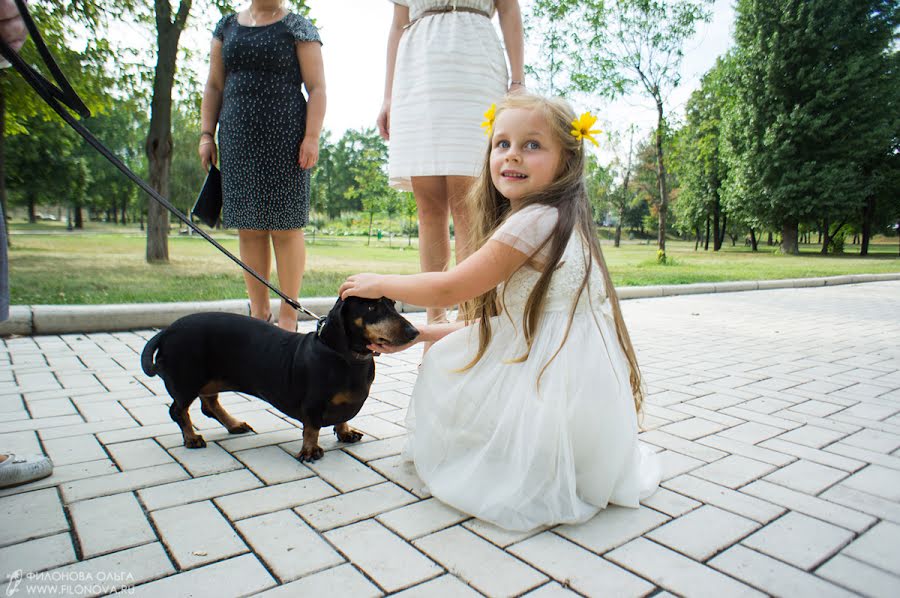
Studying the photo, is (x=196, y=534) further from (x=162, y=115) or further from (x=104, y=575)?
(x=162, y=115)

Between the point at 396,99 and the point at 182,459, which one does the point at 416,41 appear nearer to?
the point at 396,99

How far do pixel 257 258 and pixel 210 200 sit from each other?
51 cm

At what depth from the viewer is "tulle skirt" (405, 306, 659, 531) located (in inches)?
74.3

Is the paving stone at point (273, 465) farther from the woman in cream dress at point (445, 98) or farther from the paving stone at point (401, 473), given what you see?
the woman in cream dress at point (445, 98)

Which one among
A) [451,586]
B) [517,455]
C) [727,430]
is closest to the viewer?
[451,586]

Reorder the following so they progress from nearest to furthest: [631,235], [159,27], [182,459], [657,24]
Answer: [182,459] → [159,27] → [657,24] → [631,235]

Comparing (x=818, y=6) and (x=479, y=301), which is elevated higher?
(x=818, y=6)

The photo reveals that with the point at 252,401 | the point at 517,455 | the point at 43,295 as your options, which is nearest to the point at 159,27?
the point at 43,295

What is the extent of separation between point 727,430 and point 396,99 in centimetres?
263

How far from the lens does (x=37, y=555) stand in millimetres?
1592

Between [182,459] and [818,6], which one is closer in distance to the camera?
[182,459]

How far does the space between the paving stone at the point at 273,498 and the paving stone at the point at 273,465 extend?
0.06 m

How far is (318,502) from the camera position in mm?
1972

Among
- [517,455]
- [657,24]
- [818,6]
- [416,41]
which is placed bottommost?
[517,455]
